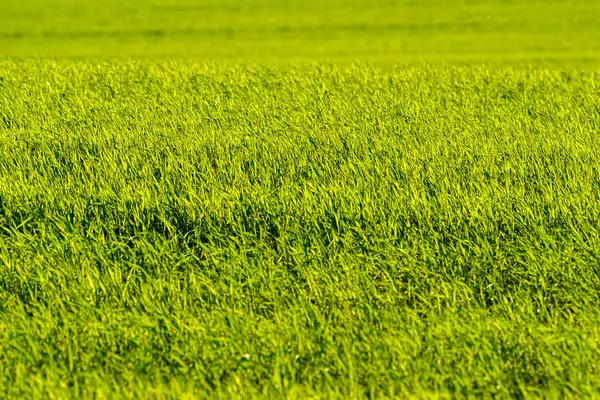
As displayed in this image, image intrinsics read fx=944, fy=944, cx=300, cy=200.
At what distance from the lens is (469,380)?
14.4ft

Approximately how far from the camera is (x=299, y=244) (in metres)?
5.86

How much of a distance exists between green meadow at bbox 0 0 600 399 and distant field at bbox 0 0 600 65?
563 centimetres

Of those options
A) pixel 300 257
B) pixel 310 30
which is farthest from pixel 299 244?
pixel 310 30

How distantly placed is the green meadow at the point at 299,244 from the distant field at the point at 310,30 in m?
5.63

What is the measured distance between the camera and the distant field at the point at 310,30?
17.6 metres

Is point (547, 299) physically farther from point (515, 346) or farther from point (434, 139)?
point (434, 139)

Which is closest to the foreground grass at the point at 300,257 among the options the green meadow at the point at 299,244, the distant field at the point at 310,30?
the green meadow at the point at 299,244

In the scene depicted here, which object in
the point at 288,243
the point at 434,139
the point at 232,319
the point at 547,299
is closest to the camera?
the point at 232,319

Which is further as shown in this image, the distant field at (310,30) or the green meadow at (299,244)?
the distant field at (310,30)

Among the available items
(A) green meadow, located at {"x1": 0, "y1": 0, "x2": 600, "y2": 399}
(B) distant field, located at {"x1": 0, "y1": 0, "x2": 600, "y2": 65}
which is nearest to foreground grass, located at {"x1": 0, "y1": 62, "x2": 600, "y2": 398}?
(A) green meadow, located at {"x1": 0, "y1": 0, "x2": 600, "y2": 399}

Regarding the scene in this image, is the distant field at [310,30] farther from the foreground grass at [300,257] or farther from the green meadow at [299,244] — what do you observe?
the foreground grass at [300,257]

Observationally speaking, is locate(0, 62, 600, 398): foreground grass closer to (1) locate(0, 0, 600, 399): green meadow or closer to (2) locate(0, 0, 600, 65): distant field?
(1) locate(0, 0, 600, 399): green meadow

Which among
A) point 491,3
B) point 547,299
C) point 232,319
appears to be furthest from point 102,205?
point 491,3

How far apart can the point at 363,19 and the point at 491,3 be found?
3710 mm
